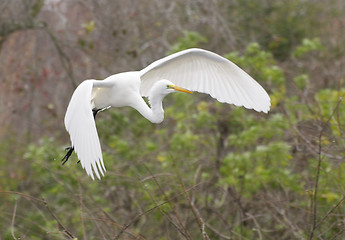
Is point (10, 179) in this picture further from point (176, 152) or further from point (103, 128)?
point (176, 152)

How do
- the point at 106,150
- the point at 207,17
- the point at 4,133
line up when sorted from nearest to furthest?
the point at 106,150, the point at 4,133, the point at 207,17

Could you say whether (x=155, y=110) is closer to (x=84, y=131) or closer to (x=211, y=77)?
(x=84, y=131)

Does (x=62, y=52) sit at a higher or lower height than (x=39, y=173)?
higher

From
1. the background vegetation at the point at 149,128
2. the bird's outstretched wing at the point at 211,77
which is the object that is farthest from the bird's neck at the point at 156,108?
the background vegetation at the point at 149,128

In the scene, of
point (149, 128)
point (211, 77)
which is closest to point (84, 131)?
point (211, 77)

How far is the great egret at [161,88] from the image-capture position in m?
3.52

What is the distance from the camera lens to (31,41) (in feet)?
21.7

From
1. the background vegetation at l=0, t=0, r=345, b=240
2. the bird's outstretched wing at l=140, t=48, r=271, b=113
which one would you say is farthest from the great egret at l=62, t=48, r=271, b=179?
the background vegetation at l=0, t=0, r=345, b=240

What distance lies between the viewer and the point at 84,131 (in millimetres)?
3406

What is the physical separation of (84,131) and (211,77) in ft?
4.52

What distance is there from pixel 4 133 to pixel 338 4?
6141mm

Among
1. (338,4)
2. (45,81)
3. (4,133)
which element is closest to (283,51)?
(338,4)

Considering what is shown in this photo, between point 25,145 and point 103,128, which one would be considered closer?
point 103,128

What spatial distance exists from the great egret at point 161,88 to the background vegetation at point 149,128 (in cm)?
50
